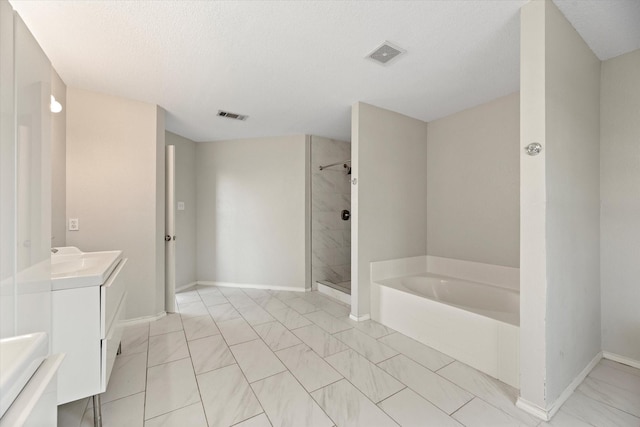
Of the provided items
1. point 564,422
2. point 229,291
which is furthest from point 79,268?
point 564,422

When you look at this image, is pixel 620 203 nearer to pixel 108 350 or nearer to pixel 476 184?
pixel 476 184

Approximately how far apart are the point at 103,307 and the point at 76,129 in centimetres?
212

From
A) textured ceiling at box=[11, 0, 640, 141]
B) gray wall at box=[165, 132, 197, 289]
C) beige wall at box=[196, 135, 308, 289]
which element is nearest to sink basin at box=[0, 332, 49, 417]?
textured ceiling at box=[11, 0, 640, 141]

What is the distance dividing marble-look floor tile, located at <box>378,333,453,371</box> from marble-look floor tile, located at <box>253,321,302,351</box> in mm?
810

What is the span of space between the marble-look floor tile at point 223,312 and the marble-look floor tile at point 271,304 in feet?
1.12

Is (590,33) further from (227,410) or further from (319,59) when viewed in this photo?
(227,410)

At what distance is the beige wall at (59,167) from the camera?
7.19 ft

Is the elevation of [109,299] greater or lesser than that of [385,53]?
lesser

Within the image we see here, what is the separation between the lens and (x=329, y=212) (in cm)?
414

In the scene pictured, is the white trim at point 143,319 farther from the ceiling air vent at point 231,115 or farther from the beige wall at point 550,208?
the beige wall at point 550,208

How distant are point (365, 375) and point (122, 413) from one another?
147cm

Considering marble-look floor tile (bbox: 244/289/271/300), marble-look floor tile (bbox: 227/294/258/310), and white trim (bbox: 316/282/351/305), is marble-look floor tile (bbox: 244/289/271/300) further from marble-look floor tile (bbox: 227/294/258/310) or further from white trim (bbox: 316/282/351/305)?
white trim (bbox: 316/282/351/305)

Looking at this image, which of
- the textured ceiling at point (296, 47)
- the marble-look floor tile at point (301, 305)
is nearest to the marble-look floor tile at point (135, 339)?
the marble-look floor tile at point (301, 305)

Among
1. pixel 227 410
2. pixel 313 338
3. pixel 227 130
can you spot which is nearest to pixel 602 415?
pixel 313 338
